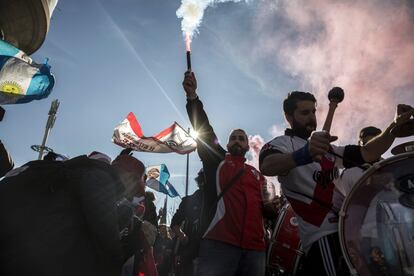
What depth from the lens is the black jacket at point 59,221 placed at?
190 cm

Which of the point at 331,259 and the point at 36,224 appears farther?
the point at 331,259

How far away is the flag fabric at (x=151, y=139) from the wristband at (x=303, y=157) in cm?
1128

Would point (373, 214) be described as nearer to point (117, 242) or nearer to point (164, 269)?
point (117, 242)

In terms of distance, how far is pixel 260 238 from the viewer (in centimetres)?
363

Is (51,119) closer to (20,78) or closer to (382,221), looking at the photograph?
(20,78)

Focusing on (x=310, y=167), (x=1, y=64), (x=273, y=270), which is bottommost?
(x=273, y=270)

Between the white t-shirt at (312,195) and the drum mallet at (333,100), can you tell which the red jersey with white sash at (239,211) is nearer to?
the white t-shirt at (312,195)

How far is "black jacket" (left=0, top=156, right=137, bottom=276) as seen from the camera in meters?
1.90

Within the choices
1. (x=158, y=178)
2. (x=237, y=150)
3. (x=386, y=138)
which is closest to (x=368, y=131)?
(x=237, y=150)

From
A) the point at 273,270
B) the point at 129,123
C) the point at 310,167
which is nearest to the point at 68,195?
the point at 310,167

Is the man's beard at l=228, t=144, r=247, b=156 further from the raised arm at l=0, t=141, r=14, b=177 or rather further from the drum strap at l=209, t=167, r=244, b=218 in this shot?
the raised arm at l=0, t=141, r=14, b=177

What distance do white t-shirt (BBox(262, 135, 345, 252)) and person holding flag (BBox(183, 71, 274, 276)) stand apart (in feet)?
3.51

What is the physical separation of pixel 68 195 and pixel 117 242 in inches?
17.6

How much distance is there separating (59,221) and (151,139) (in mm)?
11377
